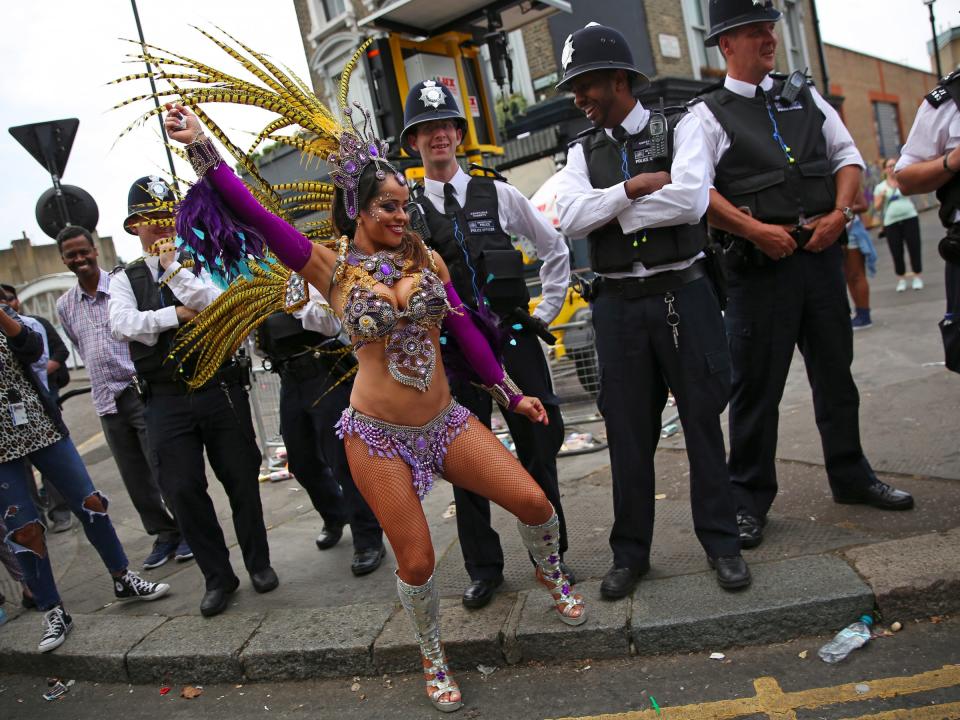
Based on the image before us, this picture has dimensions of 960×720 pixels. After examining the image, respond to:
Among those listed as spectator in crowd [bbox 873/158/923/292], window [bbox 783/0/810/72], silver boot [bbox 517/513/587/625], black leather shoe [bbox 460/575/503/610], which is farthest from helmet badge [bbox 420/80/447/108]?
window [bbox 783/0/810/72]

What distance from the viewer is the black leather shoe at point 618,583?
352 cm

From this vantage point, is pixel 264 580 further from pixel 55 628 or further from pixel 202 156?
pixel 202 156

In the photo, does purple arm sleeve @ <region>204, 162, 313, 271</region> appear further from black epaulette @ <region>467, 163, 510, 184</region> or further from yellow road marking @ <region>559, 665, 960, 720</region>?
yellow road marking @ <region>559, 665, 960, 720</region>

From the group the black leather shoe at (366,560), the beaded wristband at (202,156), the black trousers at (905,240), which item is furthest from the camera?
the black trousers at (905,240)

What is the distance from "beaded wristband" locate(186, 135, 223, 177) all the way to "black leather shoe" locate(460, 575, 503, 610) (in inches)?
87.4

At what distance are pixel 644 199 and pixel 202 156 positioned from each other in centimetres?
174

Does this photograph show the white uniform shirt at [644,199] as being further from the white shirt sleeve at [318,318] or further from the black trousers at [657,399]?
the white shirt sleeve at [318,318]

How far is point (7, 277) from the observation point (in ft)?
118

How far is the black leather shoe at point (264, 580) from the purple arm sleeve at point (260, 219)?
7.63 feet

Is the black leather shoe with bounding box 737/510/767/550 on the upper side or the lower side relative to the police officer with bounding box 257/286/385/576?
lower

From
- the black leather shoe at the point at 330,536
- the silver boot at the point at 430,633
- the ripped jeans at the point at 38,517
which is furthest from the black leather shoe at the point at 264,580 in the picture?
the silver boot at the point at 430,633

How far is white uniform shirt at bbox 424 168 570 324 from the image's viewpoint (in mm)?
3891

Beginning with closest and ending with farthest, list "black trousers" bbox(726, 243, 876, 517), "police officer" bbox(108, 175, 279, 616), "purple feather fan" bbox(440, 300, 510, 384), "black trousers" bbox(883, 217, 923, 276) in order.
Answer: "purple feather fan" bbox(440, 300, 510, 384) → "black trousers" bbox(726, 243, 876, 517) → "police officer" bbox(108, 175, 279, 616) → "black trousers" bbox(883, 217, 923, 276)

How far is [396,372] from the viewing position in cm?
313
